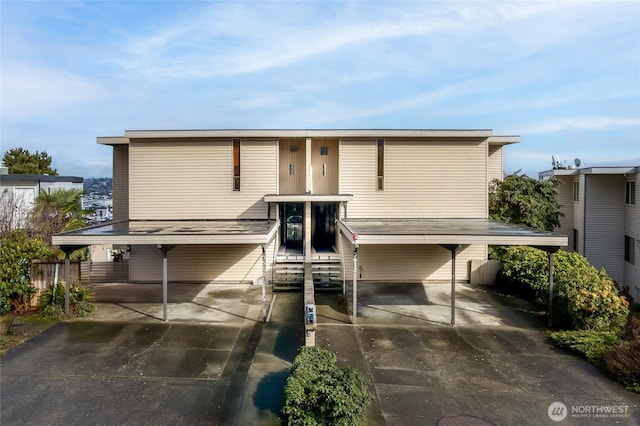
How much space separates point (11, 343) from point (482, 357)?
11.9 m

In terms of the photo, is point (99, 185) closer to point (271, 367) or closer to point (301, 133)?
point (301, 133)

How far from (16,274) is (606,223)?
1022 inches

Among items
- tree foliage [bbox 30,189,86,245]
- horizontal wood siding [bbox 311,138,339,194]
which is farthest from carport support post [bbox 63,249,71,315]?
horizontal wood siding [bbox 311,138,339,194]

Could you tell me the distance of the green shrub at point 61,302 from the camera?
1184cm

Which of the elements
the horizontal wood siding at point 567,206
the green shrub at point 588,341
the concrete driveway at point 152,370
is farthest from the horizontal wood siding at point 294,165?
the horizontal wood siding at point 567,206

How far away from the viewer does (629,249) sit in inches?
754

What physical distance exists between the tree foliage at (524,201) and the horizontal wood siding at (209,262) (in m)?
11.8

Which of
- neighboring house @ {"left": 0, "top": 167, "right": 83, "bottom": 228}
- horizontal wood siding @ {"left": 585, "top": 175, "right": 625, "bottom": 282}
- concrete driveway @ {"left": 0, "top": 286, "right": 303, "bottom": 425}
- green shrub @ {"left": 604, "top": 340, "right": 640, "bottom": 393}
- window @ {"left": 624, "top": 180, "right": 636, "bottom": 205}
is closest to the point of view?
concrete driveway @ {"left": 0, "top": 286, "right": 303, "bottom": 425}

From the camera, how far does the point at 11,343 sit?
9.80 meters

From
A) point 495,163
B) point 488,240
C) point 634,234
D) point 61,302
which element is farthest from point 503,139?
point 61,302

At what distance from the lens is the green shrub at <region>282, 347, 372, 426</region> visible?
5870mm

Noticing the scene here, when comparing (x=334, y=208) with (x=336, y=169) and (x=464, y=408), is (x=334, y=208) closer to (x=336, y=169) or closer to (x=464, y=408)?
(x=336, y=169)

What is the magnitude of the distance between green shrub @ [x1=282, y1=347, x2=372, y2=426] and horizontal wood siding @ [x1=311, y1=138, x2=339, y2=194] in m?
11.2

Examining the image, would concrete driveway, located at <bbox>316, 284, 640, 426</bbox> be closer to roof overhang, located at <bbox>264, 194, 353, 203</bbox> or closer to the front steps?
the front steps
